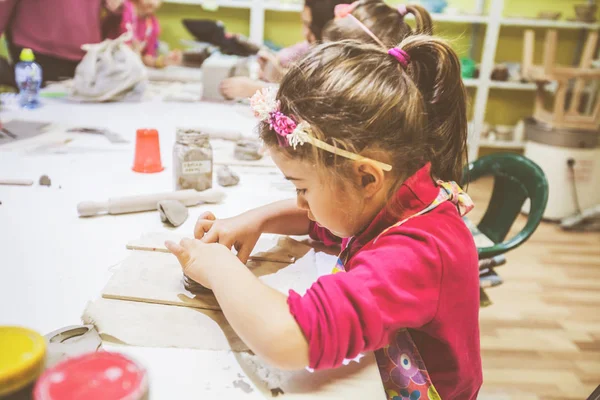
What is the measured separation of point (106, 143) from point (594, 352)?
6.51 feet

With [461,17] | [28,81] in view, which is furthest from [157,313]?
[461,17]

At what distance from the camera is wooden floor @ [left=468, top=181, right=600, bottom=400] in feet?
6.08

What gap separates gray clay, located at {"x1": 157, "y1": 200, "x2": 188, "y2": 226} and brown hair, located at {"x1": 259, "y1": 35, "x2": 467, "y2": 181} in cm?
33

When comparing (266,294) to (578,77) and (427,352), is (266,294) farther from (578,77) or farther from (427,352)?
(578,77)

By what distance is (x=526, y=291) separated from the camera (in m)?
2.50

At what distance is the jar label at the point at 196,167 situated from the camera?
3.88ft

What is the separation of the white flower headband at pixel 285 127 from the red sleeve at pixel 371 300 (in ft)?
0.43

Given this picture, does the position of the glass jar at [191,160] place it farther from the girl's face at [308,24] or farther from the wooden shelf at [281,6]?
the wooden shelf at [281,6]

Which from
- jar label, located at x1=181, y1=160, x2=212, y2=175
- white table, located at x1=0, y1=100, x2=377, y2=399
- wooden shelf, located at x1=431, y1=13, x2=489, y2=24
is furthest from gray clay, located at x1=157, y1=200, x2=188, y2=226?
wooden shelf, located at x1=431, y1=13, x2=489, y2=24

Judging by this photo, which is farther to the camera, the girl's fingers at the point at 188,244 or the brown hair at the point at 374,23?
the brown hair at the point at 374,23

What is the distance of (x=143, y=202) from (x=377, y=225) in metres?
0.56

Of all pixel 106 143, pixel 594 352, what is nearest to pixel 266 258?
pixel 106 143

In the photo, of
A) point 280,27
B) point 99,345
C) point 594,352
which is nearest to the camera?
point 99,345

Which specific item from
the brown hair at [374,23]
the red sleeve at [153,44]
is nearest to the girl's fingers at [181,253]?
the brown hair at [374,23]
